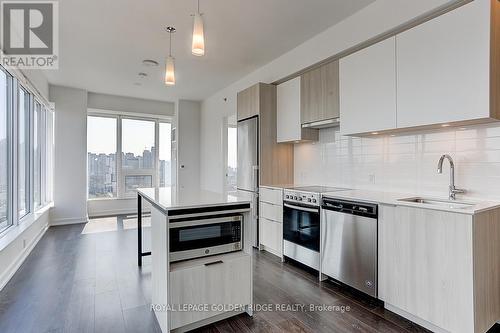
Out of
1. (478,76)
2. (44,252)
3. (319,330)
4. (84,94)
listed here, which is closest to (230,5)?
(478,76)

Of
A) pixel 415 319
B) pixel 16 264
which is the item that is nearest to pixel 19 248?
pixel 16 264

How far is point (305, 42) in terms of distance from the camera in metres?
3.51

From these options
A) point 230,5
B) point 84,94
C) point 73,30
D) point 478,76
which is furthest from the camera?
point 84,94

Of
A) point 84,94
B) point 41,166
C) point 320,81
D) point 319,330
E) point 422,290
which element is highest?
point 84,94

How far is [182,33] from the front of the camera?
128 inches

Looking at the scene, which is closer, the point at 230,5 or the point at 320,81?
the point at 230,5

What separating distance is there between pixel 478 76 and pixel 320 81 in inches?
62.8

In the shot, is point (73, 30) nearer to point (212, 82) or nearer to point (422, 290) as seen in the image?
point (212, 82)

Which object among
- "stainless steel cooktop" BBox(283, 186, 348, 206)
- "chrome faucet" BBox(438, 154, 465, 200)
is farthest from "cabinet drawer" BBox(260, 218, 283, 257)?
"chrome faucet" BBox(438, 154, 465, 200)

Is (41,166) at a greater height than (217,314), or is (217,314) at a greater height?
(41,166)

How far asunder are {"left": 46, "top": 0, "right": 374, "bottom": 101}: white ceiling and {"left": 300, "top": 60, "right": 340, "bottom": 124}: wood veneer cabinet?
1.55ft

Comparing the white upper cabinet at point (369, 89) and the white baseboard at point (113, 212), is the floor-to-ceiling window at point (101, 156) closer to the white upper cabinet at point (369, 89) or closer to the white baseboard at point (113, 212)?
the white baseboard at point (113, 212)

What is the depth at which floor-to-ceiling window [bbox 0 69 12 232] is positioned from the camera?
10.6 feet

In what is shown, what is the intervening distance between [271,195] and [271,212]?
0.76 feet
